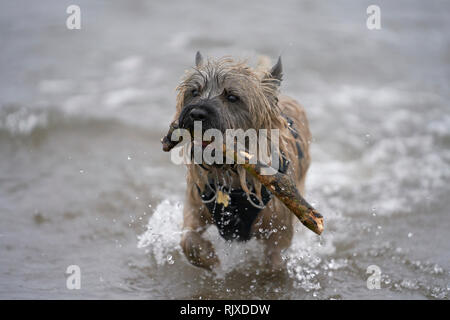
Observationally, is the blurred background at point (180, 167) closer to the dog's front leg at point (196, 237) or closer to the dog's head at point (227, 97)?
the dog's front leg at point (196, 237)

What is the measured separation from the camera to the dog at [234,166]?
13.9ft

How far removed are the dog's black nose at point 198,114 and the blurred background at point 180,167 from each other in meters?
1.90

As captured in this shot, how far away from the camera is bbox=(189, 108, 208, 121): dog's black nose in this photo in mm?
3943

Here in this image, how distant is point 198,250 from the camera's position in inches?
195

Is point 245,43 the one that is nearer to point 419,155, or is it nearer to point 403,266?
point 419,155

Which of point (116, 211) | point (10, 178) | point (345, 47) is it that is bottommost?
point (116, 211)

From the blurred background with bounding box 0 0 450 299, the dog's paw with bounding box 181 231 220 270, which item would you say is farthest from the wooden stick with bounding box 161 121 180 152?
the blurred background with bounding box 0 0 450 299

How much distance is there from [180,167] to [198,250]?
2.74 m

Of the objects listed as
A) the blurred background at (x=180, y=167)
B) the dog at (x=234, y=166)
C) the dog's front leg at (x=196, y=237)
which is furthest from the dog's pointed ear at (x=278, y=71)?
the blurred background at (x=180, y=167)

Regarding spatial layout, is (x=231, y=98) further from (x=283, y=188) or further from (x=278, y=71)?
(x=283, y=188)

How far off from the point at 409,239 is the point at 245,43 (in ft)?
21.2

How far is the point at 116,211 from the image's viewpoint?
21.0 feet

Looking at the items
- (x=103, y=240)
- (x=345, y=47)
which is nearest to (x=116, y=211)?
(x=103, y=240)
